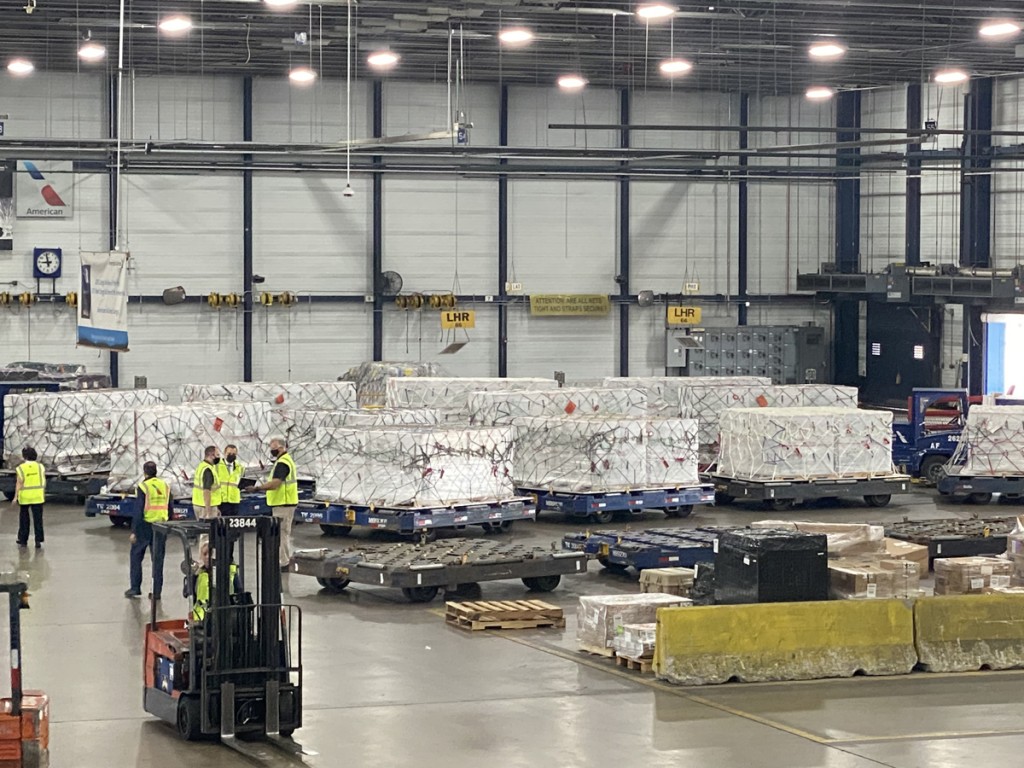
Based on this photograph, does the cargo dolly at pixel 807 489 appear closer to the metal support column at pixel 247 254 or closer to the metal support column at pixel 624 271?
the metal support column at pixel 624 271

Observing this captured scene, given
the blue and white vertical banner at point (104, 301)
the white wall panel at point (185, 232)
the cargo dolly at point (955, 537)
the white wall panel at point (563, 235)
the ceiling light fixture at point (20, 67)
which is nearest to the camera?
the cargo dolly at point (955, 537)

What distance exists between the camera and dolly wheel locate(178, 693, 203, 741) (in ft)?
38.9

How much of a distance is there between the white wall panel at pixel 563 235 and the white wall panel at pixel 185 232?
21.0 feet

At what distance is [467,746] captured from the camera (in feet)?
39.1

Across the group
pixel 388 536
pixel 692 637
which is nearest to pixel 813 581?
pixel 692 637

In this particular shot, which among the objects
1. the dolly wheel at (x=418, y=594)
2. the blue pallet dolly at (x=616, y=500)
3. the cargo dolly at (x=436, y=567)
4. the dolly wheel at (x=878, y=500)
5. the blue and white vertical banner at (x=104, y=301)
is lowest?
the dolly wheel at (x=418, y=594)

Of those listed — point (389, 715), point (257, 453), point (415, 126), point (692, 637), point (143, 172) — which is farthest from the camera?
point (415, 126)

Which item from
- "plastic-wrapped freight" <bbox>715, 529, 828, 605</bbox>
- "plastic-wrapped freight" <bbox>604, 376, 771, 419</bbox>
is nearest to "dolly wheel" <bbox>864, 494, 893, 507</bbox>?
"plastic-wrapped freight" <bbox>604, 376, 771, 419</bbox>

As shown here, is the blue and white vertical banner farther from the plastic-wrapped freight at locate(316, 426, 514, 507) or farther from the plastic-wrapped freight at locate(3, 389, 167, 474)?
the plastic-wrapped freight at locate(3, 389, 167, 474)

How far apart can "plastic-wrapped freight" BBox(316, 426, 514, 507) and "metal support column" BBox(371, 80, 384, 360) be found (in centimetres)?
1535

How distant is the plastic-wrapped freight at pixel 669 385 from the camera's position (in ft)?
93.4

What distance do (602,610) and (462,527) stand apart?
26.4 feet

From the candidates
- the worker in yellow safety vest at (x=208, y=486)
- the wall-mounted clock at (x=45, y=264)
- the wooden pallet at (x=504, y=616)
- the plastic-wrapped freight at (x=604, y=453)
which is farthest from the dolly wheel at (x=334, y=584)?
the wall-mounted clock at (x=45, y=264)

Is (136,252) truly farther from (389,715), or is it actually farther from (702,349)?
(389,715)
